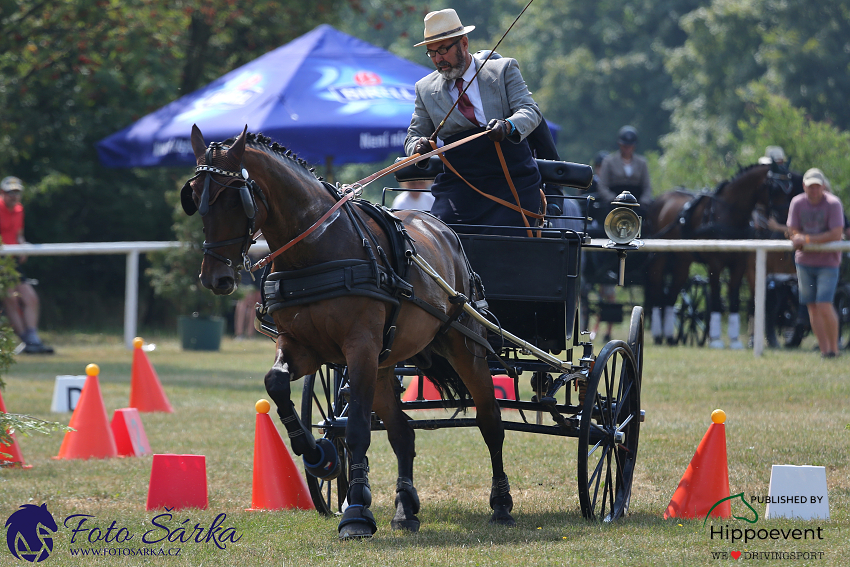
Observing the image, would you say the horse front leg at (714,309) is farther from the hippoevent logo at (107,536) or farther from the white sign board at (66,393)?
the hippoevent logo at (107,536)

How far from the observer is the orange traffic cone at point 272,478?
6273 millimetres

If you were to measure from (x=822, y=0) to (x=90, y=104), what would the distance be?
74.0 ft

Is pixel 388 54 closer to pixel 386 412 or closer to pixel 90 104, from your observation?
pixel 90 104

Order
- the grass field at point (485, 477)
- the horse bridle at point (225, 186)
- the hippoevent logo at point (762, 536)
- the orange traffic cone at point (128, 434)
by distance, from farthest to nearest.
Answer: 1. the orange traffic cone at point (128, 434)
2. the grass field at point (485, 477)
3. the hippoevent logo at point (762, 536)
4. the horse bridle at point (225, 186)

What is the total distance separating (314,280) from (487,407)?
1.49 metres

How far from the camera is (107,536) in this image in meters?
5.43

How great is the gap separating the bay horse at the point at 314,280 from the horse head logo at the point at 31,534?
4.15 feet

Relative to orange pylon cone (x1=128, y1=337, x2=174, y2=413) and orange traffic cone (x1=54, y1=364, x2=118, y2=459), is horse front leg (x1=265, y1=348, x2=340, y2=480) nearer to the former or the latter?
orange traffic cone (x1=54, y1=364, x2=118, y2=459)

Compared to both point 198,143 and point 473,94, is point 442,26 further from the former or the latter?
point 198,143

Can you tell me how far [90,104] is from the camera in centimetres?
1888

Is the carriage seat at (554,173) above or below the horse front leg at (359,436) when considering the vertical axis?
above

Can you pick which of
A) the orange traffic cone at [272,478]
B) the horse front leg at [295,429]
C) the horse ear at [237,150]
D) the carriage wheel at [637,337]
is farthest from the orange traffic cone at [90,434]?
the carriage wheel at [637,337]

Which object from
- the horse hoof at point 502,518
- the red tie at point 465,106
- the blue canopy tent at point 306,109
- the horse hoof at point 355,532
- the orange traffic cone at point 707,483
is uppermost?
the blue canopy tent at point 306,109

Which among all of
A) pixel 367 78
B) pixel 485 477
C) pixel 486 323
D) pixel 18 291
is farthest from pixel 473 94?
pixel 18 291
